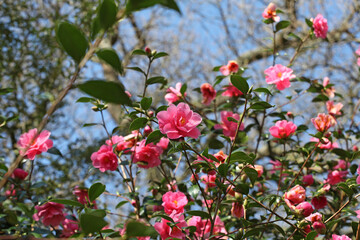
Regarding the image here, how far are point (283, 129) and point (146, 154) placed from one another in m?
0.49

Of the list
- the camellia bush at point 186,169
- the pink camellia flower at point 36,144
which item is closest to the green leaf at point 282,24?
the camellia bush at point 186,169

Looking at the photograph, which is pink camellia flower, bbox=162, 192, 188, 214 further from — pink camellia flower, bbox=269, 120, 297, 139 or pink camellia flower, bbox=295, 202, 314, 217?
pink camellia flower, bbox=269, 120, 297, 139

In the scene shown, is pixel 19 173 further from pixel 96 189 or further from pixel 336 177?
pixel 336 177

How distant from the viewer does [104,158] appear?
114cm

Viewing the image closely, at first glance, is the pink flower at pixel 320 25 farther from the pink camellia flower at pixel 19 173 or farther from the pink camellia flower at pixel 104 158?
the pink camellia flower at pixel 19 173

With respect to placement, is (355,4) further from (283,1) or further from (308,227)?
(308,227)

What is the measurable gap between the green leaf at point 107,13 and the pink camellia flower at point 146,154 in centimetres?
73

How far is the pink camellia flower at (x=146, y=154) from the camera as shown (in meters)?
1.11

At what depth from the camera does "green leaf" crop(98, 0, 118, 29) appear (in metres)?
0.38

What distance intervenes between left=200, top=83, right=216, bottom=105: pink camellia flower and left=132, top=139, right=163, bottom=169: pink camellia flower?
46 cm

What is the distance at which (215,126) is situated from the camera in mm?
1368

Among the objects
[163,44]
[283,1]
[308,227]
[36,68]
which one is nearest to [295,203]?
[308,227]

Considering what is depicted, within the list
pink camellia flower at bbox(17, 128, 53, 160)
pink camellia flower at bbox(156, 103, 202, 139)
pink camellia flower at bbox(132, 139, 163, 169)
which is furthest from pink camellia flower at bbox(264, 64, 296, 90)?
pink camellia flower at bbox(17, 128, 53, 160)

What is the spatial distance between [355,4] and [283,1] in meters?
0.75
